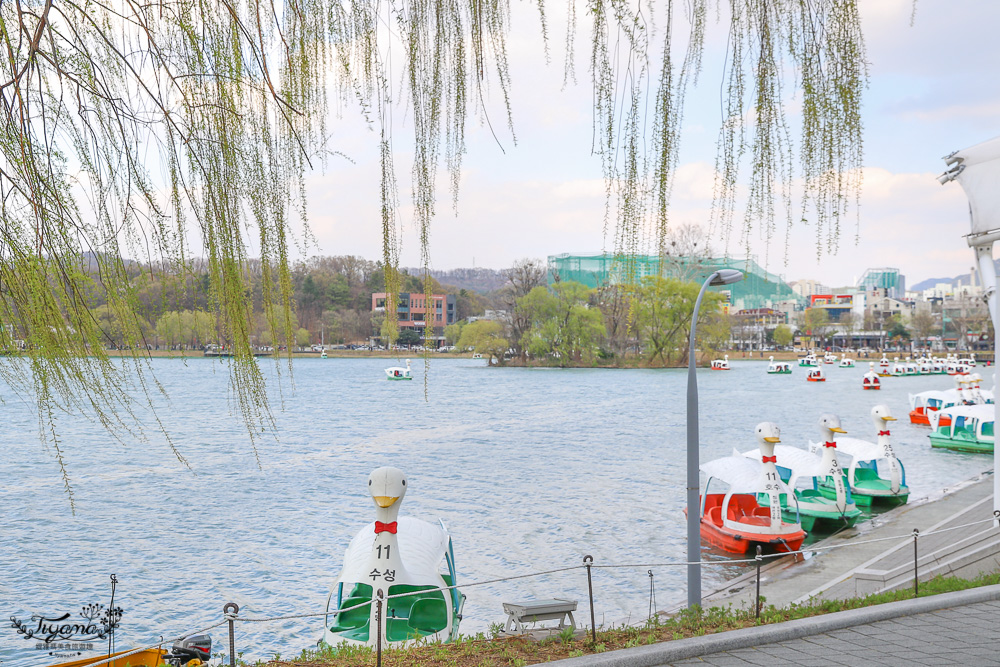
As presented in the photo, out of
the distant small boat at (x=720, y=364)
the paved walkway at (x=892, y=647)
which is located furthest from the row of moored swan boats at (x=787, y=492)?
the distant small boat at (x=720, y=364)

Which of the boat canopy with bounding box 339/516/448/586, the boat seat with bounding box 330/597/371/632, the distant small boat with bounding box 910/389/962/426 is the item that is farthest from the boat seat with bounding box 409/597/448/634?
the distant small boat with bounding box 910/389/962/426

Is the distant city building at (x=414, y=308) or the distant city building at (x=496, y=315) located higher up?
the distant city building at (x=496, y=315)

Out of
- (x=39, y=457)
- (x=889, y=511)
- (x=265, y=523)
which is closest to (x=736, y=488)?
(x=889, y=511)

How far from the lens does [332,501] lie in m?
23.0

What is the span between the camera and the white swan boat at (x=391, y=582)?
855 cm

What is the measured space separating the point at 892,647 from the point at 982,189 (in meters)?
3.57

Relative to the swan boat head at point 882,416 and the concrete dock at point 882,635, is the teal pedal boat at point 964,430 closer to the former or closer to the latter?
the swan boat head at point 882,416

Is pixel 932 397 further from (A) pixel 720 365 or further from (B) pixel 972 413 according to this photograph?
(A) pixel 720 365

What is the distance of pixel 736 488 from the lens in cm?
1496

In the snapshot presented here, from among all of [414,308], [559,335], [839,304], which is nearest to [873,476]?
[414,308]

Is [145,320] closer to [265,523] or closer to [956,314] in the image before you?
[265,523]

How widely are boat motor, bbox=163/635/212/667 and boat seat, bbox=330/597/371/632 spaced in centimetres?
198

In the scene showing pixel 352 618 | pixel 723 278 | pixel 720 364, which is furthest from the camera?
pixel 720 364

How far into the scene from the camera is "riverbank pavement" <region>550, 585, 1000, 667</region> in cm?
524
